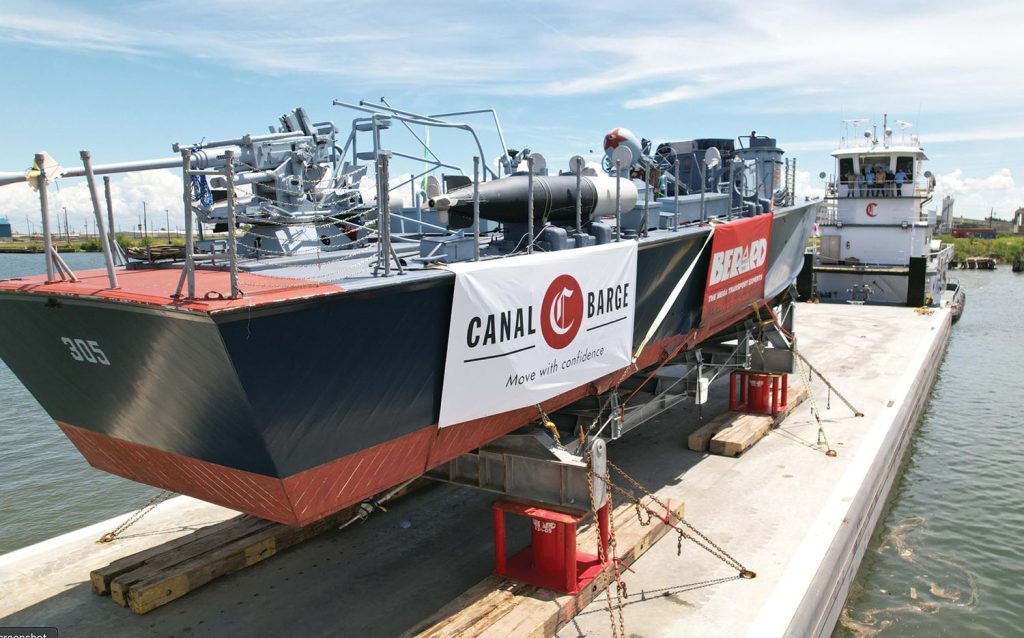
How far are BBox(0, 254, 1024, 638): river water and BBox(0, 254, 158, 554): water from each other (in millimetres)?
17

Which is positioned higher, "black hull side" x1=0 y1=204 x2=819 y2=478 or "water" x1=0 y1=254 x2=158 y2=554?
"black hull side" x1=0 y1=204 x2=819 y2=478

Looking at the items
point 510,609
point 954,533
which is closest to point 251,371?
point 510,609

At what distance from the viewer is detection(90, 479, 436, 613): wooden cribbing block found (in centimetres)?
622

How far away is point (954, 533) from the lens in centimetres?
922

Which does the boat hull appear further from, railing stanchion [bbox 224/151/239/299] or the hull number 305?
railing stanchion [bbox 224/151/239/299]

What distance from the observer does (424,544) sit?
7.43 meters

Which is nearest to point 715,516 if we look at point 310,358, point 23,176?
point 310,358

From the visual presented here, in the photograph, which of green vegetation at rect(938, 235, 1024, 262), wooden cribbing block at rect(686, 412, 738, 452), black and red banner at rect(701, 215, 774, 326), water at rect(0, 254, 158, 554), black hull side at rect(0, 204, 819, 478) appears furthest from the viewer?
green vegetation at rect(938, 235, 1024, 262)

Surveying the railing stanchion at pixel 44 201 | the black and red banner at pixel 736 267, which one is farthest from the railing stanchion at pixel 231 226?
the black and red banner at pixel 736 267

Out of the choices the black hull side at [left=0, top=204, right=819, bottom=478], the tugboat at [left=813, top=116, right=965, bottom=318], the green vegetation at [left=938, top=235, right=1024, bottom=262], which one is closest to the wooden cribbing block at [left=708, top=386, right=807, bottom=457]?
the black hull side at [left=0, top=204, right=819, bottom=478]

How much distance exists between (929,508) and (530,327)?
24.7 ft

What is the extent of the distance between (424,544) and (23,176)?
4.78m

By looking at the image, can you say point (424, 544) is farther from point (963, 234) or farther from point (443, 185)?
point (963, 234)

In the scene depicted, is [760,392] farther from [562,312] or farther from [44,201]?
[44,201]
